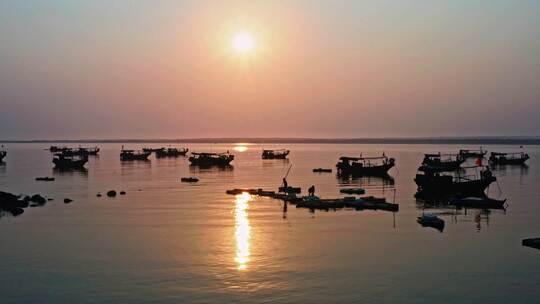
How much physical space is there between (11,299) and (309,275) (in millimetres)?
12368

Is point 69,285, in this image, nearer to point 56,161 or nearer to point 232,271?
point 232,271

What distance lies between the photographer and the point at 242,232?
36094mm

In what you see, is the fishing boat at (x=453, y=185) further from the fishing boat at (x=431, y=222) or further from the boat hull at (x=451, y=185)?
the fishing boat at (x=431, y=222)

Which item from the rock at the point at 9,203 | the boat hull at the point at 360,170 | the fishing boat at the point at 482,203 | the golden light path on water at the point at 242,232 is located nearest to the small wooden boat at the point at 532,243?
the golden light path on water at the point at 242,232

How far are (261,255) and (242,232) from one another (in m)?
6.68

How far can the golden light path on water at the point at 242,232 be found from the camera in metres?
28.6

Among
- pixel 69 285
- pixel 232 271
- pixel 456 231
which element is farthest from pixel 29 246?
pixel 456 231

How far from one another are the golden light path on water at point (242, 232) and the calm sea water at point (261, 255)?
0.07 m

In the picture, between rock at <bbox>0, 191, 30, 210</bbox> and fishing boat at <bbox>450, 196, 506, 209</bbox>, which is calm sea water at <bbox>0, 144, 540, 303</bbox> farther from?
rock at <bbox>0, 191, 30, 210</bbox>

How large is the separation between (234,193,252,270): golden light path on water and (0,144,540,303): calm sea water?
0.07 m

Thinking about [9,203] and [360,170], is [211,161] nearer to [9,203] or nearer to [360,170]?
[360,170]

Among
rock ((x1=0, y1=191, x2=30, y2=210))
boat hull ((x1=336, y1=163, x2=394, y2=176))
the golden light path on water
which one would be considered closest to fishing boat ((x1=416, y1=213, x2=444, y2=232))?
the golden light path on water

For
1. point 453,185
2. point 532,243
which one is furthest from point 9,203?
point 453,185

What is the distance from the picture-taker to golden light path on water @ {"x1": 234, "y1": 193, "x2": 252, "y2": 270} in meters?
28.6
